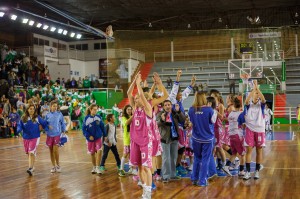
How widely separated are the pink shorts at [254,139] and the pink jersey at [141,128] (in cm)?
246

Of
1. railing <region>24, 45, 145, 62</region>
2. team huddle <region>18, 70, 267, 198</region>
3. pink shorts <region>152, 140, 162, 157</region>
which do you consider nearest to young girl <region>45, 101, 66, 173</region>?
team huddle <region>18, 70, 267, 198</region>

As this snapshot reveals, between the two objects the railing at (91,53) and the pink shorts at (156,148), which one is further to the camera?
the railing at (91,53)

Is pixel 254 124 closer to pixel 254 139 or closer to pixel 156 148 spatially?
pixel 254 139

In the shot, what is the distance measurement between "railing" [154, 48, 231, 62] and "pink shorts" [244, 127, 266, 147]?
69.4ft

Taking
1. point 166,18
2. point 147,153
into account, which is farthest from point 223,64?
point 147,153

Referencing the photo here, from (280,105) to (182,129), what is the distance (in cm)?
1951

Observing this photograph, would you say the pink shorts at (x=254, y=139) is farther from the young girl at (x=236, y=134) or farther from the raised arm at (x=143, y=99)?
the raised arm at (x=143, y=99)

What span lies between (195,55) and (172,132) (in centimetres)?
2460

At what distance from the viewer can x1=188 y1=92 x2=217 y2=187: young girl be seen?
7.09 m

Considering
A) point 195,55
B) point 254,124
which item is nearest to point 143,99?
point 254,124

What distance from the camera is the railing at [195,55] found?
96.0 feet

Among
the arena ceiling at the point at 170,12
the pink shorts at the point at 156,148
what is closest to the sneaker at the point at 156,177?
the pink shorts at the point at 156,148

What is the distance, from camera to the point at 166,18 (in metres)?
30.8

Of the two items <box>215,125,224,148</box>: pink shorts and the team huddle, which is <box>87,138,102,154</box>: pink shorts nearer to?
the team huddle
